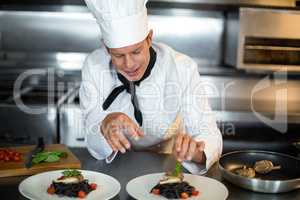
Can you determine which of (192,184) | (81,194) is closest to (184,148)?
(192,184)

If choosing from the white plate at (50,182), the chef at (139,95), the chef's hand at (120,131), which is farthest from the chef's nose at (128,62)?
the white plate at (50,182)

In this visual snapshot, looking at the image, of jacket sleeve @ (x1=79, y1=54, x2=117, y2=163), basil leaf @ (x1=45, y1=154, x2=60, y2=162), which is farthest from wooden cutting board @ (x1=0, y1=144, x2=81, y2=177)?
jacket sleeve @ (x1=79, y1=54, x2=117, y2=163)

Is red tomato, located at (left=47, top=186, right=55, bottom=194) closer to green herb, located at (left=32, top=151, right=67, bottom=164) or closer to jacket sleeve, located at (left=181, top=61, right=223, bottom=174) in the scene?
green herb, located at (left=32, top=151, right=67, bottom=164)

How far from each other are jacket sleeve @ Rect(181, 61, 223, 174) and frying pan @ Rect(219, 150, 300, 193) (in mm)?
93

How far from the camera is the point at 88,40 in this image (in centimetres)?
333

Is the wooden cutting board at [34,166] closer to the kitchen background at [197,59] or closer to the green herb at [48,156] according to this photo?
the green herb at [48,156]

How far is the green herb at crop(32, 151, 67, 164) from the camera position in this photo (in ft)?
5.14

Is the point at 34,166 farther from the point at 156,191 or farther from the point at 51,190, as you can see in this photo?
the point at 156,191

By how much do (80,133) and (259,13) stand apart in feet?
4.94

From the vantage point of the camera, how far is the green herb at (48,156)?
5.14 ft

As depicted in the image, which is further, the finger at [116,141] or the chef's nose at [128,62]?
the chef's nose at [128,62]

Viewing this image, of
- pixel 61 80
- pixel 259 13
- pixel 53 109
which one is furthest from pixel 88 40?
pixel 259 13

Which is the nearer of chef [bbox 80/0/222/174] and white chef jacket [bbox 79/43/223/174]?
chef [bbox 80/0/222/174]

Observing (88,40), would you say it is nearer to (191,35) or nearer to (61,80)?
(61,80)
